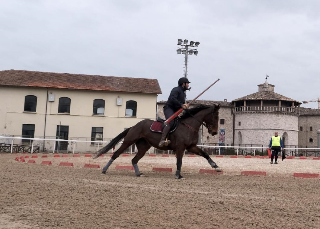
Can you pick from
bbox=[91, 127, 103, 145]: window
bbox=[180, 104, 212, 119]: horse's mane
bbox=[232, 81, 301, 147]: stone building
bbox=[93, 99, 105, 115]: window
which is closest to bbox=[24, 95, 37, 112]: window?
bbox=[93, 99, 105, 115]: window

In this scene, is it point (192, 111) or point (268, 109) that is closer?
point (192, 111)

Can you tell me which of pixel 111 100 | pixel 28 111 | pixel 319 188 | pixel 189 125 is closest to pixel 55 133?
pixel 28 111

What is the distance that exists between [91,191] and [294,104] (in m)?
55.1

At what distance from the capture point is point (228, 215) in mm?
4922

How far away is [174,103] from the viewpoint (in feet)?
32.4

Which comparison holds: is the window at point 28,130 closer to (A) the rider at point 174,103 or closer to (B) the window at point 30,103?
(B) the window at point 30,103

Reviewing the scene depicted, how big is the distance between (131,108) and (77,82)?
21.6 ft

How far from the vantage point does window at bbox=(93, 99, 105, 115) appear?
39.3 meters

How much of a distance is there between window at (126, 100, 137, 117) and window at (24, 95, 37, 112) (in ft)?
32.1

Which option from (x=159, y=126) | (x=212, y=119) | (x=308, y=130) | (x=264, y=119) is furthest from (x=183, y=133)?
(x=308, y=130)

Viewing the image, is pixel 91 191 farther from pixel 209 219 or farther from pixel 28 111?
pixel 28 111

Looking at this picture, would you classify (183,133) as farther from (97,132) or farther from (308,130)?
(308,130)

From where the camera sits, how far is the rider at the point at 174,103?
9.73 metres

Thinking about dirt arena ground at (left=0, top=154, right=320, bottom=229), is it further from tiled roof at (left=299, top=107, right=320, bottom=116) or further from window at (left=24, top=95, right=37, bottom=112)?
tiled roof at (left=299, top=107, right=320, bottom=116)
